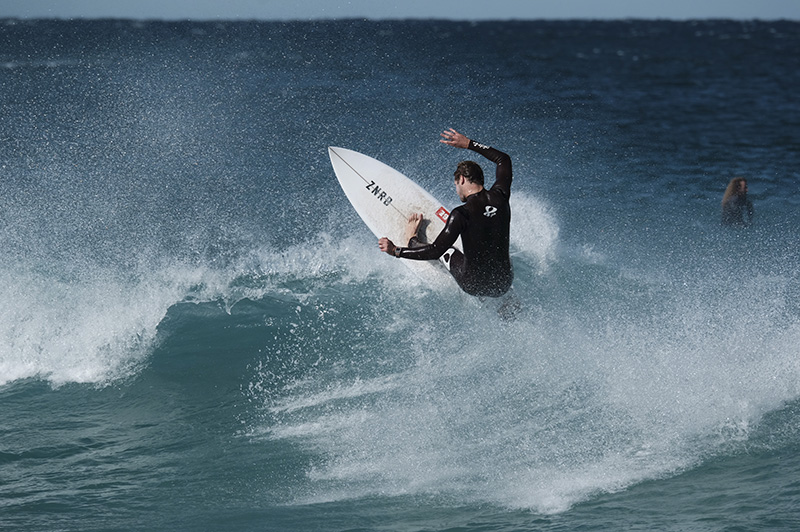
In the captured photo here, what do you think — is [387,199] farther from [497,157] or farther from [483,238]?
[483,238]

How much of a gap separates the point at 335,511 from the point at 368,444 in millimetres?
840

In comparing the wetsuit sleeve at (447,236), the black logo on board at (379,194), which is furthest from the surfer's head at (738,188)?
the wetsuit sleeve at (447,236)

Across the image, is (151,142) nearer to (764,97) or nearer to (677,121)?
(677,121)

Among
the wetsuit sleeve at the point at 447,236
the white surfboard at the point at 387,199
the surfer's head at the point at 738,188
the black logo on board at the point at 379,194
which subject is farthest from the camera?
the surfer's head at the point at 738,188

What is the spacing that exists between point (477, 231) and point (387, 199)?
2.26m

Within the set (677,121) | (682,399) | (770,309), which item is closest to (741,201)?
(770,309)

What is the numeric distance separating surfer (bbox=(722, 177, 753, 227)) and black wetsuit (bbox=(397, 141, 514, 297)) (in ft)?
27.8

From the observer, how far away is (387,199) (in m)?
9.18

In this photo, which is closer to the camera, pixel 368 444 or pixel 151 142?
pixel 368 444

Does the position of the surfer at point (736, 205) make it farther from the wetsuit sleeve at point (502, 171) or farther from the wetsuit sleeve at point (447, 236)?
the wetsuit sleeve at point (447, 236)

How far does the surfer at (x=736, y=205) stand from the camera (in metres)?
14.4

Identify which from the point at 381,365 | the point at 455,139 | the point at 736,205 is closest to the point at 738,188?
the point at 736,205

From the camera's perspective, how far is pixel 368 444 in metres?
6.73

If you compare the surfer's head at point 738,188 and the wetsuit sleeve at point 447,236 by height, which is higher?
the surfer's head at point 738,188
